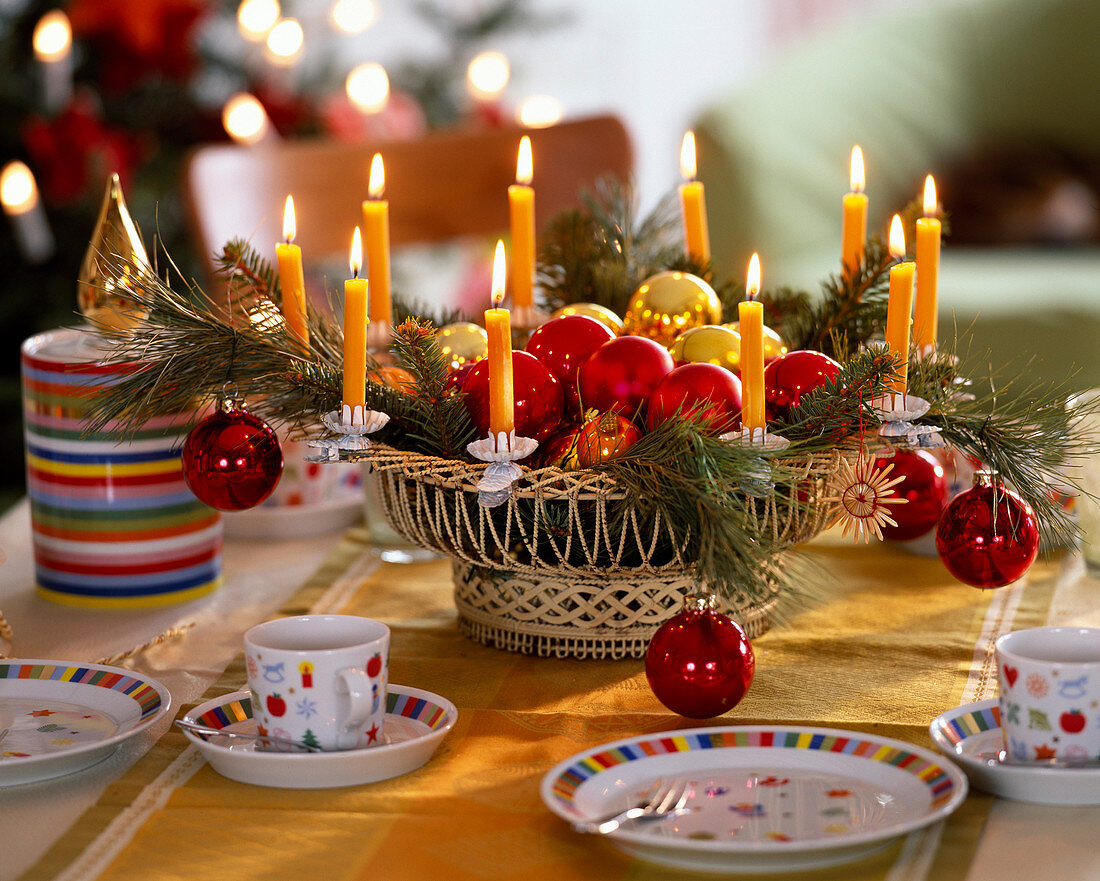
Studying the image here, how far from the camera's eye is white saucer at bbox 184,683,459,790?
2.02 ft

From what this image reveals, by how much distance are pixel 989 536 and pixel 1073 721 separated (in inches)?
6.1

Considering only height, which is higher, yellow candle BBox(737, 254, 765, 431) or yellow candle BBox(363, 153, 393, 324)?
yellow candle BBox(363, 153, 393, 324)

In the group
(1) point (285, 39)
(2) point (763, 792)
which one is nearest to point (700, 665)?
(2) point (763, 792)

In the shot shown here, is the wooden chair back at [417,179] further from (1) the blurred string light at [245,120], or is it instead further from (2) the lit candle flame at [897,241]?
(2) the lit candle flame at [897,241]

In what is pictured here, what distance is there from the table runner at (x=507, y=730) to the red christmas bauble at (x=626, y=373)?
0.16 metres

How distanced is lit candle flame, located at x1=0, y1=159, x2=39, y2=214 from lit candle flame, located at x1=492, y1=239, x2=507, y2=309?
1303mm

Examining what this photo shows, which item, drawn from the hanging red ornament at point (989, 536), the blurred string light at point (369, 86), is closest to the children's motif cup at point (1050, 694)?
the hanging red ornament at point (989, 536)

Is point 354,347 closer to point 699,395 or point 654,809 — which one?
point 699,395

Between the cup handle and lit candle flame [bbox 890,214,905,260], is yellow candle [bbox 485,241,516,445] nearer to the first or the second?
the cup handle

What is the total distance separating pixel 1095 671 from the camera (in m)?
0.57

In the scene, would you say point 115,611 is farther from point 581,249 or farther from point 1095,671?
point 1095,671

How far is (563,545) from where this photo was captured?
28.7 inches

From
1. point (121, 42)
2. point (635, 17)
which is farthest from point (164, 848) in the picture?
point (635, 17)

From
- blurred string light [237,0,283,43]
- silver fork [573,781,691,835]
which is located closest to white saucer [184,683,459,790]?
silver fork [573,781,691,835]
